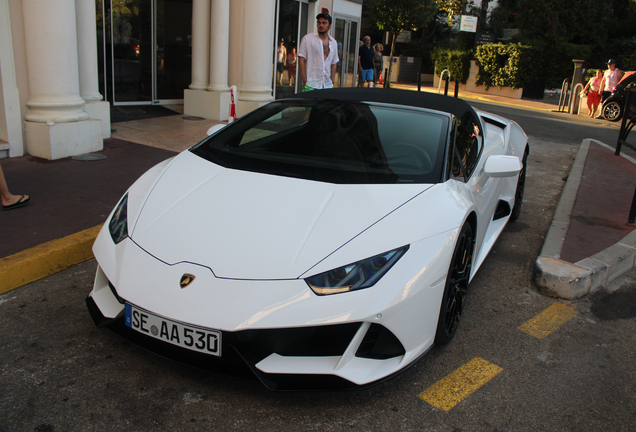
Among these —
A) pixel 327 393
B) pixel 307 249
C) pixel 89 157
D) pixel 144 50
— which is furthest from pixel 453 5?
pixel 327 393

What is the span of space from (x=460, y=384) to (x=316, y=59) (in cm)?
555

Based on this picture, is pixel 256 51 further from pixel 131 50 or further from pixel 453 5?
pixel 453 5

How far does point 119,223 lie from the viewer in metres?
2.76

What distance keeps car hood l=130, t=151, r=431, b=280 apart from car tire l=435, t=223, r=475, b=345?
0.38 metres

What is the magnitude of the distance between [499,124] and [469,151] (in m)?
1.81

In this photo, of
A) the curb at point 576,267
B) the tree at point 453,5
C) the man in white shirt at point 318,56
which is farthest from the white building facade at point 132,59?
the tree at point 453,5

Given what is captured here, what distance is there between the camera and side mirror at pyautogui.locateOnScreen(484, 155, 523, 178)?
3.32 metres

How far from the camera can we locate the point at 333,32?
14930 millimetres

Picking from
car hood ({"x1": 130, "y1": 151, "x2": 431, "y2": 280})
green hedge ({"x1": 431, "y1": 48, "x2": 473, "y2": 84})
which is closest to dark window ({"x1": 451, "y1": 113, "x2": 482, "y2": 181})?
car hood ({"x1": 130, "y1": 151, "x2": 431, "y2": 280})

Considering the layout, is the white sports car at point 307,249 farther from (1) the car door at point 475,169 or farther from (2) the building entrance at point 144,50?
(2) the building entrance at point 144,50

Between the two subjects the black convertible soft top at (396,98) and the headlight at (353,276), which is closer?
the headlight at (353,276)

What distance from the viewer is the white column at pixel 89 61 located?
23.1ft

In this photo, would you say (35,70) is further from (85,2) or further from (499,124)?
(499,124)

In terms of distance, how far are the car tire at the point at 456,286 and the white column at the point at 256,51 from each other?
774 centimetres
